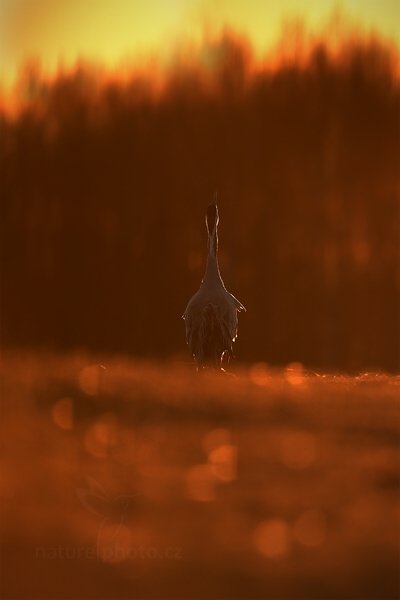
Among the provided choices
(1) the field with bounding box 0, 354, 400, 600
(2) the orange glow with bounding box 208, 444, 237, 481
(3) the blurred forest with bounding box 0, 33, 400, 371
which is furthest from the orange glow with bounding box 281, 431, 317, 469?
(3) the blurred forest with bounding box 0, 33, 400, 371

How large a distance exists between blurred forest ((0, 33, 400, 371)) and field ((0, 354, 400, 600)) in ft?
65.0

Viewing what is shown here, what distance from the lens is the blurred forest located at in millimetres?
30625

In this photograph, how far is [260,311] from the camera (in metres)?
30.8

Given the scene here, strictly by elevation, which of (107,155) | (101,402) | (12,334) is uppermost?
(107,155)

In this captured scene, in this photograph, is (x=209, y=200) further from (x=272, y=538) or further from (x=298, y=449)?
(x=272, y=538)

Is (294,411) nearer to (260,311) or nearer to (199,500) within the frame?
(199,500)

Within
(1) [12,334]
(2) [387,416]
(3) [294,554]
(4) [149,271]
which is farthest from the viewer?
(4) [149,271]

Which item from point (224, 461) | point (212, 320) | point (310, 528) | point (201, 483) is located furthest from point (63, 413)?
point (212, 320)

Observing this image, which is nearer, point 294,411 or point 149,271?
point 294,411

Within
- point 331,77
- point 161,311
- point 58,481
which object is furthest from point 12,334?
point 58,481

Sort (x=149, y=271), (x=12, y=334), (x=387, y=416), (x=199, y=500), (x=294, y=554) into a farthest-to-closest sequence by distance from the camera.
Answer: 1. (x=149, y=271)
2. (x=12, y=334)
3. (x=387, y=416)
4. (x=199, y=500)
5. (x=294, y=554)

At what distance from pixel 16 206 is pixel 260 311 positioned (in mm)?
8660

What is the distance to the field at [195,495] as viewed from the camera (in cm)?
475

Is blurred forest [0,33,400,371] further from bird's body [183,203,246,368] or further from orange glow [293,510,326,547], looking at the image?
orange glow [293,510,326,547]
